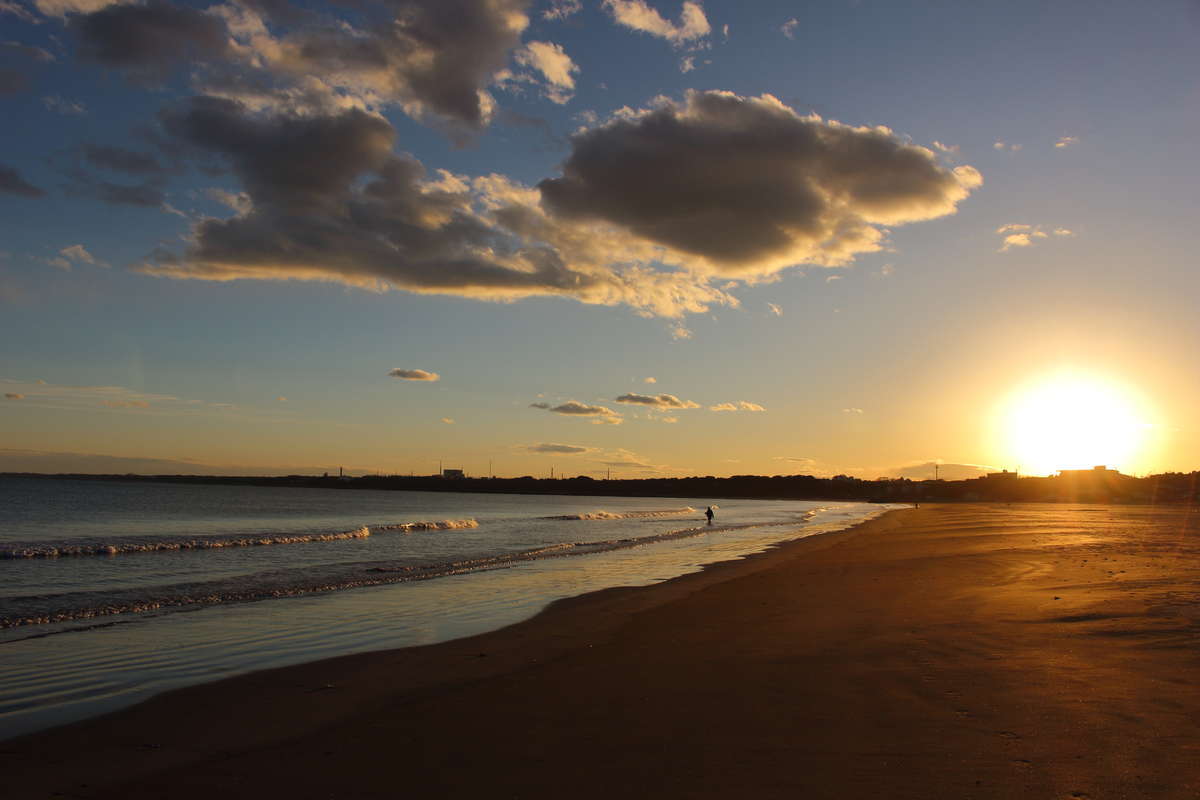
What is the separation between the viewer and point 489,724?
723cm

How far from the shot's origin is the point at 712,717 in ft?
23.1

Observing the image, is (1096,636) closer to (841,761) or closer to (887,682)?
(887,682)

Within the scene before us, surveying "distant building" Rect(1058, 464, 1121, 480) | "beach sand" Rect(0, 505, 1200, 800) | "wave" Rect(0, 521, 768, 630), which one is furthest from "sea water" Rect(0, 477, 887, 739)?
"distant building" Rect(1058, 464, 1121, 480)

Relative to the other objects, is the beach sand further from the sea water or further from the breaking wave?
the breaking wave

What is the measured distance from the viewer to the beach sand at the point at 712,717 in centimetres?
543

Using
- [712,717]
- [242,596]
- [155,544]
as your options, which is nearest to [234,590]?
[242,596]

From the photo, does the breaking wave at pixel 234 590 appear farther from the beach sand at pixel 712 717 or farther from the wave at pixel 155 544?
the wave at pixel 155 544

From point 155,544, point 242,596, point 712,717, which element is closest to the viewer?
point 712,717

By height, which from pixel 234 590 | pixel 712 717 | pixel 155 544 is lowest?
pixel 155 544

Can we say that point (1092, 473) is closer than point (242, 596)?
No

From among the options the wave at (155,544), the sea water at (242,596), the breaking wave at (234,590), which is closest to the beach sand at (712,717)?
the sea water at (242,596)

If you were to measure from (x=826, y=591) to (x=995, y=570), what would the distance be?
531cm

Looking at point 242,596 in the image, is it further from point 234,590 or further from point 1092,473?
point 1092,473

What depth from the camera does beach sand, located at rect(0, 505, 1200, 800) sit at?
17.8 ft
